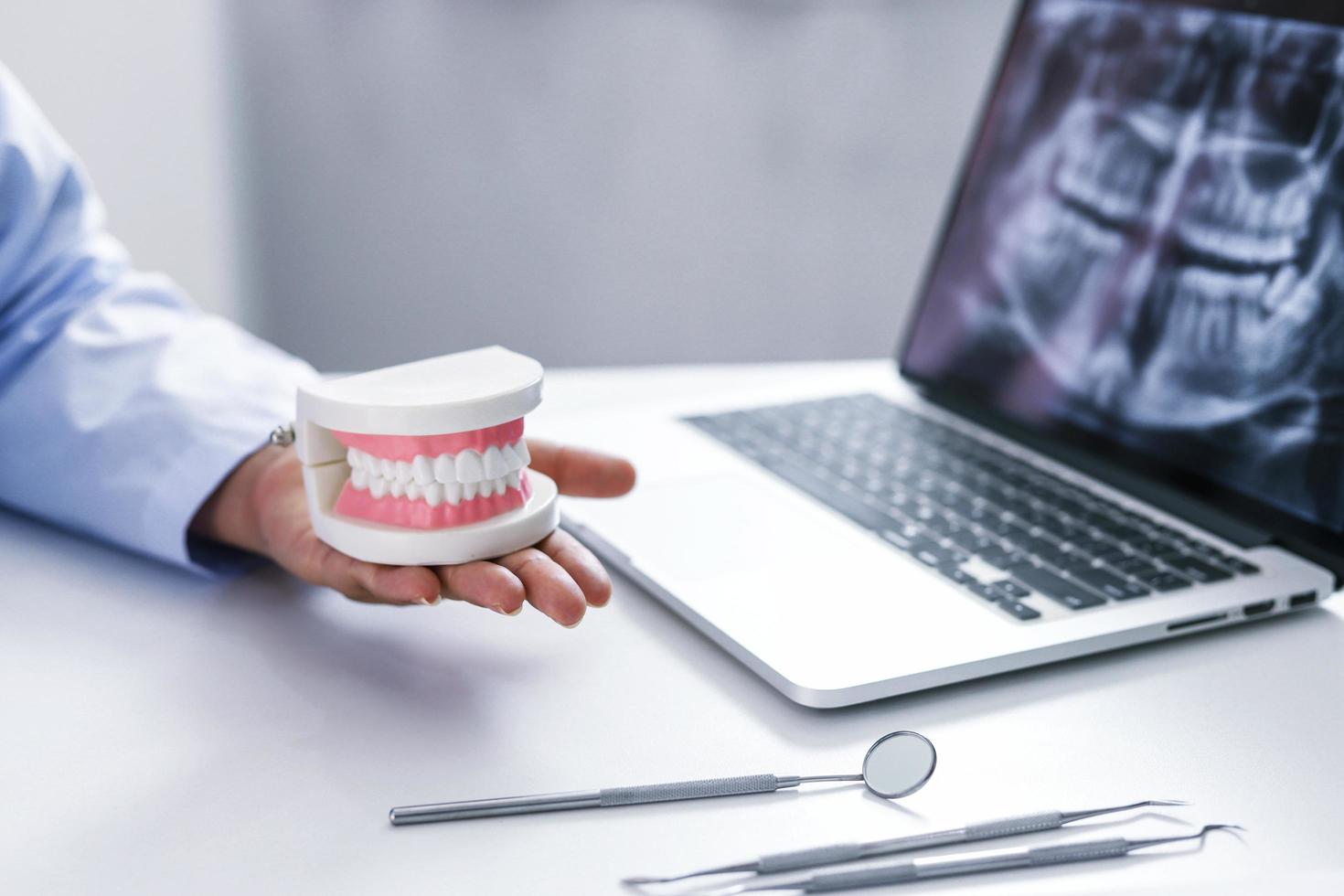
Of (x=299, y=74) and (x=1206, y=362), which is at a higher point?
(x=1206, y=362)

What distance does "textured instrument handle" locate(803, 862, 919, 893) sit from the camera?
14.5 inches

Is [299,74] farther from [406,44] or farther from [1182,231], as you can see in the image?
[1182,231]

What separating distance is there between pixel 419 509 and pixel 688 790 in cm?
15

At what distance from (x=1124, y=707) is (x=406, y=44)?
1389mm

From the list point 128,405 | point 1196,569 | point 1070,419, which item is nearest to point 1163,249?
point 1070,419

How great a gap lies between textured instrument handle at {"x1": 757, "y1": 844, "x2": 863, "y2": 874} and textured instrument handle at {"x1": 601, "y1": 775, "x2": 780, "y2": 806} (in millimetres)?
39

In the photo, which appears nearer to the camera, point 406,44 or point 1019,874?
point 1019,874

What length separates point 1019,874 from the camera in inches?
14.9

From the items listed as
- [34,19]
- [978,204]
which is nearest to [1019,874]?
[978,204]

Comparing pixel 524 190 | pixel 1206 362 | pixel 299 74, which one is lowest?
pixel 524 190

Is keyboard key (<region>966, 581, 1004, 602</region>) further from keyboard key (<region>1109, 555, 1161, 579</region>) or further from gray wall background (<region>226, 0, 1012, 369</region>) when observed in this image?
gray wall background (<region>226, 0, 1012, 369</region>)

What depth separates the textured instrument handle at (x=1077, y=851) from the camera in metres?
A: 0.38

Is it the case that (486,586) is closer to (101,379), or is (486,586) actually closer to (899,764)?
(899,764)

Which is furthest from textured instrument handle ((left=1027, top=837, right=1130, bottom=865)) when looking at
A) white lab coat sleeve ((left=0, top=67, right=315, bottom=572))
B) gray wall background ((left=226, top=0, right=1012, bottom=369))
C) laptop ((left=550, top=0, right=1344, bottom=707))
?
gray wall background ((left=226, top=0, right=1012, bottom=369))
